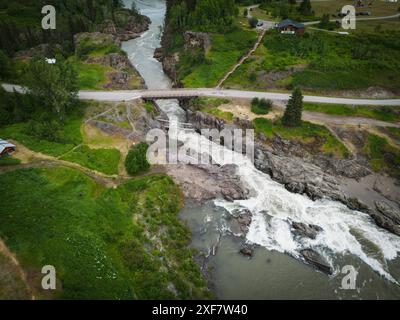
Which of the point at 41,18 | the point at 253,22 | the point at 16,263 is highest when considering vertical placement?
the point at 253,22

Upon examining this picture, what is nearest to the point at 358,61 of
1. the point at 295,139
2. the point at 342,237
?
the point at 295,139

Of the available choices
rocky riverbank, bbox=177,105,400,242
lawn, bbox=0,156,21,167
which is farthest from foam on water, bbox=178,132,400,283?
lawn, bbox=0,156,21,167

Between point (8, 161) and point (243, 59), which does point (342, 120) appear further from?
point (8, 161)

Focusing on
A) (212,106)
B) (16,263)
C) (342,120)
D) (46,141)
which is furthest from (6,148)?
(342,120)

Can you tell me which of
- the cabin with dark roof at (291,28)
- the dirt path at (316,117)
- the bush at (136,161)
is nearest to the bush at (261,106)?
the dirt path at (316,117)

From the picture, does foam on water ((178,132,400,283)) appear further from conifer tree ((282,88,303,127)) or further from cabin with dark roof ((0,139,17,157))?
cabin with dark roof ((0,139,17,157))

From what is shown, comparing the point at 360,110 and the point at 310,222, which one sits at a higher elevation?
the point at 360,110
